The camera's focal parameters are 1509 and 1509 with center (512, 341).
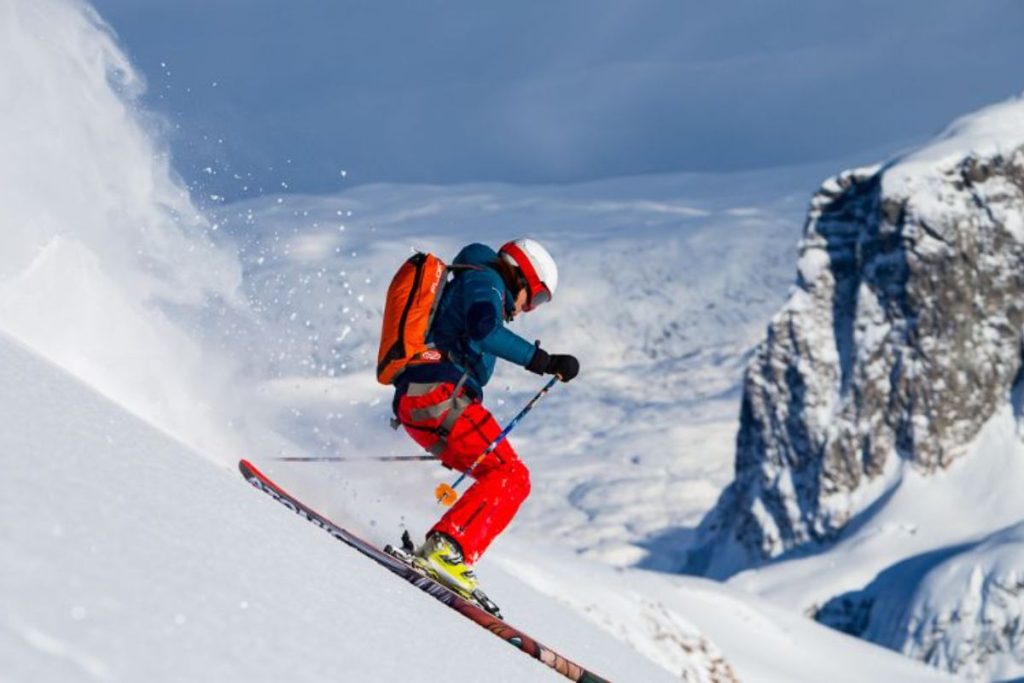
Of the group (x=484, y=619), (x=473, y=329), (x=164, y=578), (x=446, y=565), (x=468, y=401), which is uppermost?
(x=473, y=329)

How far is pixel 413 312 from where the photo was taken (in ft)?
36.1

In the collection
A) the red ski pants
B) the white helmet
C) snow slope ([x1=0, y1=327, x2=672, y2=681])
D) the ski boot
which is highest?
the white helmet

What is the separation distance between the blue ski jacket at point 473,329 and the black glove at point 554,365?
0.06m

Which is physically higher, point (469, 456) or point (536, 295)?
point (536, 295)

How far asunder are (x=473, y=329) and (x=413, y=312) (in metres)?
0.65

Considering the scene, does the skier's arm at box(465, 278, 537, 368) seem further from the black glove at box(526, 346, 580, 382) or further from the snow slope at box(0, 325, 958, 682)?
the snow slope at box(0, 325, 958, 682)

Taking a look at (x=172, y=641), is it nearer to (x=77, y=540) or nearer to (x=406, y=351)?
(x=77, y=540)

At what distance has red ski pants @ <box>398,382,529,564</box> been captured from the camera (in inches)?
440

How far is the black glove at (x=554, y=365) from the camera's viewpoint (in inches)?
420

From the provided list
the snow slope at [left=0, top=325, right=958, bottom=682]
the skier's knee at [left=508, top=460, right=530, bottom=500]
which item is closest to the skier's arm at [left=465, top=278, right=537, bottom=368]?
the skier's knee at [left=508, top=460, right=530, bottom=500]

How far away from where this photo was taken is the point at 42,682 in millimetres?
4617

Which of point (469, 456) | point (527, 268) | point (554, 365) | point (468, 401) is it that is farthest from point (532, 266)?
point (469, 456)

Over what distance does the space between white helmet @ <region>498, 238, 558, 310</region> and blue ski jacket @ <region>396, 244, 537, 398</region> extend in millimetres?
143

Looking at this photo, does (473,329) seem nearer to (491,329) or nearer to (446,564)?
(491,329)
